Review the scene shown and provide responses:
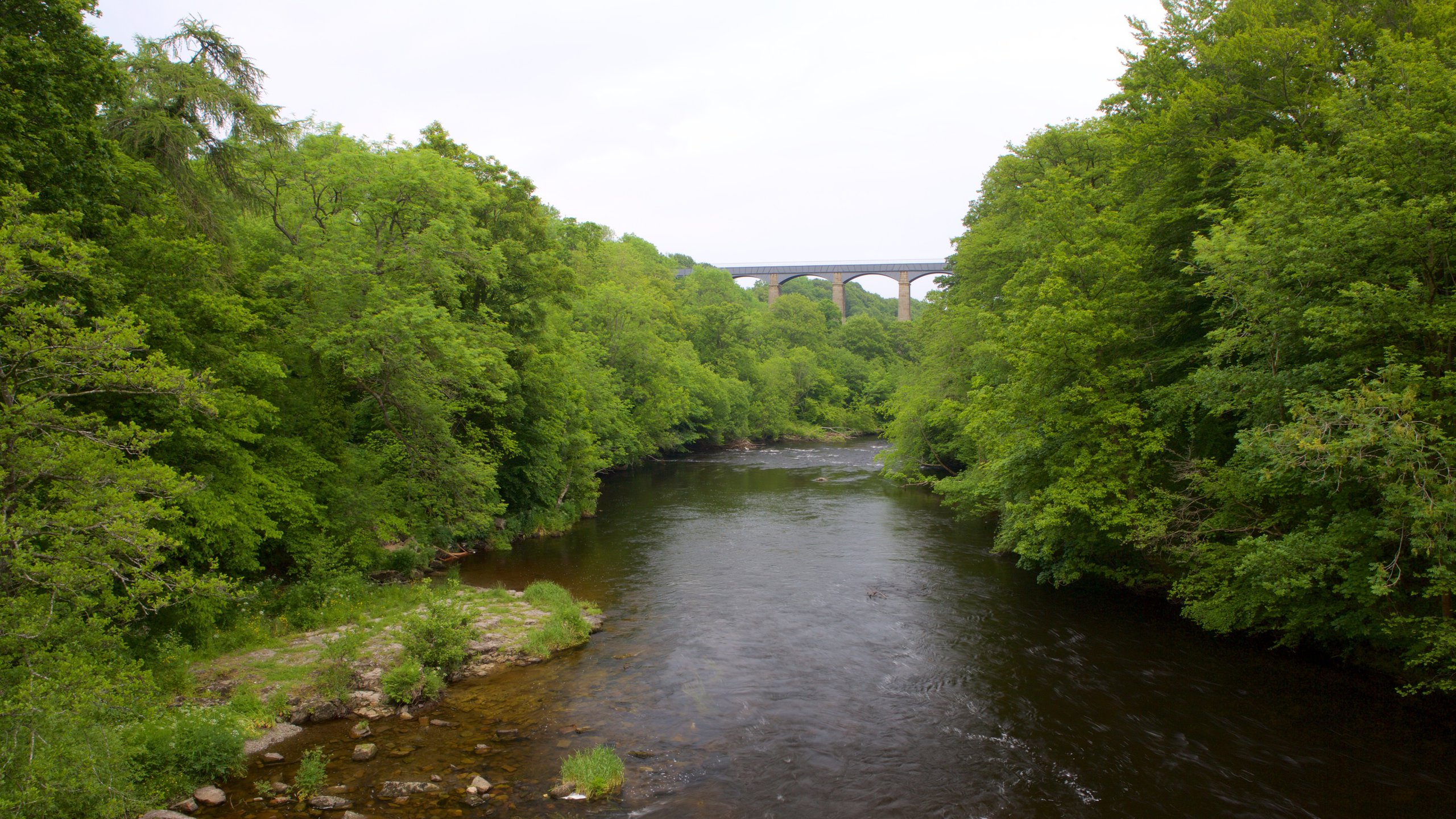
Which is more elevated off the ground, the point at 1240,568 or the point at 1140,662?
the point at 1240,568

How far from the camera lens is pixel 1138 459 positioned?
14086 millimetres

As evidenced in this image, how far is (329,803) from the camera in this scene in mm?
7793

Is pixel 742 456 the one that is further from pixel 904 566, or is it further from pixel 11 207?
pixel 11 207

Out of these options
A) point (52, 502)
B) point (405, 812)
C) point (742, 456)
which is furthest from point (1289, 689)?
point (742, 456)

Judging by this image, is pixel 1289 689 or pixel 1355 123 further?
pixel 1289 689

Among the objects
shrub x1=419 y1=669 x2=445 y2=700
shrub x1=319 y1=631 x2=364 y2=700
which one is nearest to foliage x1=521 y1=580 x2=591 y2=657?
shrub x1=419 y1=669 x2=445 y2=700

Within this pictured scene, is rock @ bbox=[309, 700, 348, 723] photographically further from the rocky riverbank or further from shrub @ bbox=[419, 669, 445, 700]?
shrub @ bbox=[419, 669, 445, 700]

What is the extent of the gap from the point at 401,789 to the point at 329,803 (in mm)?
715

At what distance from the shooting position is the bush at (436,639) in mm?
11367

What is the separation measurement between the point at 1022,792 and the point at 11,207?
1234 centimetres

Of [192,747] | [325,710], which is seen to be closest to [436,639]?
[325,710]

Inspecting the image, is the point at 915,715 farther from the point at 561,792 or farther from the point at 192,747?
the point at 192,747

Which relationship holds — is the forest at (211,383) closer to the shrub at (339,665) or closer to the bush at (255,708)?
the bush at (255,708)

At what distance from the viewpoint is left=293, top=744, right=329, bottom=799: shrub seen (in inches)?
314
